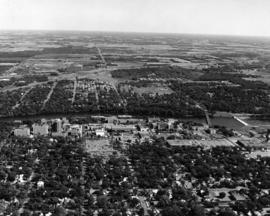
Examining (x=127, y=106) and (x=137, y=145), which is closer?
(x=137, y=145)

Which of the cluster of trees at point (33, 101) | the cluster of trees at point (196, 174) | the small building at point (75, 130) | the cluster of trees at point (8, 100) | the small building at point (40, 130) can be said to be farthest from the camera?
the cluster of trees at point (33, 101)

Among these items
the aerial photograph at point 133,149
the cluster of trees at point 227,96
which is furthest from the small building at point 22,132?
the cluster of trees at point 227,96

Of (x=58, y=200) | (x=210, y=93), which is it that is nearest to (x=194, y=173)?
(x=58, y=200)

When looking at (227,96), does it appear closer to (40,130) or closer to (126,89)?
(126,89)

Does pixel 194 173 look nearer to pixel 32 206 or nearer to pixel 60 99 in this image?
pixel 32 206

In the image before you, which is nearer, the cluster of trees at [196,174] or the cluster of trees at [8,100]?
the cluster of trees at [196,174]

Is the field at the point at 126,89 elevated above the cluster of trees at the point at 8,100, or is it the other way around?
the field at the point at 126,89

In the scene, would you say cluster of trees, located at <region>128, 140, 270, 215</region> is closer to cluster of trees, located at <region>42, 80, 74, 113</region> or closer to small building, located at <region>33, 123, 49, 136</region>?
small building, located at <region>33, 123, 49, 136</region>

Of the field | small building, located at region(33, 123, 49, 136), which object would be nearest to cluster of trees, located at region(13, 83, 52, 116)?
the field

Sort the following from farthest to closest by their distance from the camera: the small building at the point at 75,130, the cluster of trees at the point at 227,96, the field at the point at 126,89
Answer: the cluster of trees at the point at 227,96 < the field at the point at 126,89 < the small building at the point at 75,130

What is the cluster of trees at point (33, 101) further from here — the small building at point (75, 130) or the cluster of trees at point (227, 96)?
the cluster of trees at point (227, 96)

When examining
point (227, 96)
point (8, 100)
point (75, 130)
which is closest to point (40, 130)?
point (75, 130)
